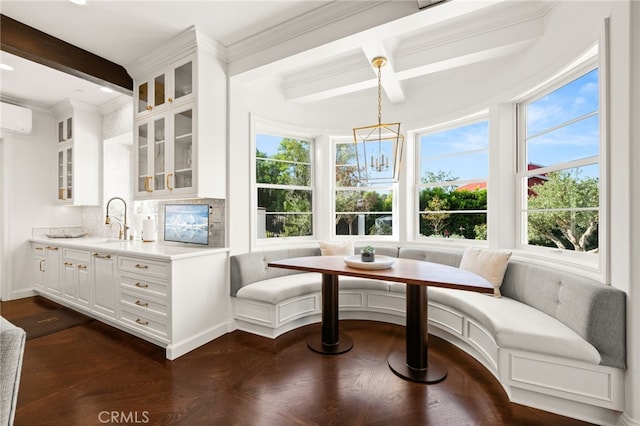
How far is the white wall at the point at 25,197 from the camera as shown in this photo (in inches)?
154

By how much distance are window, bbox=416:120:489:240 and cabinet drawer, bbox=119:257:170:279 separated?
286 centimetres

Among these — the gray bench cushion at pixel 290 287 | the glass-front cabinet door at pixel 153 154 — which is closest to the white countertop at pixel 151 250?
the gray bench cushion at pixel 290 287

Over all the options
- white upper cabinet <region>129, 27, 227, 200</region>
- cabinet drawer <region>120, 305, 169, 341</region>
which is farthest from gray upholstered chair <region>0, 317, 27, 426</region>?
white upper cabinet <region>129, 27, 227, 200</region>

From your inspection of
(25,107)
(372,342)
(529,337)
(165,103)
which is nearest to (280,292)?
(372,342)

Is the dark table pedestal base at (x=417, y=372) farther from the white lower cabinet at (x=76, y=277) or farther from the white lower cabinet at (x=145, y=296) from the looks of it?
the white lower cabinet at (x=76, y=277)

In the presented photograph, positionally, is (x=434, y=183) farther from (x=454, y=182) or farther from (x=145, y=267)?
(x=145, y=267)

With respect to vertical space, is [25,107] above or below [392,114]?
above

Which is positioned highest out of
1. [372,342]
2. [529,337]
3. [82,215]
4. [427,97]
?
[427,97]

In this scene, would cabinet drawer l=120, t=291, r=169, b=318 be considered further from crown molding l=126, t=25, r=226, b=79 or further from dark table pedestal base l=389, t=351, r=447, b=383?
crown molding l=126, t=25, r=226, b=79

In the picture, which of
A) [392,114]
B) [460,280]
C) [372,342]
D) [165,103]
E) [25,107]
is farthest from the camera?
[25,107]

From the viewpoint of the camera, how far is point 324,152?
3.77 meters

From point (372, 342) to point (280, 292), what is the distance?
3.22ft

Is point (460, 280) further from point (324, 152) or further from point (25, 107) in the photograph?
point (25, 107)

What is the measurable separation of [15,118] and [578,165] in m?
6.34
